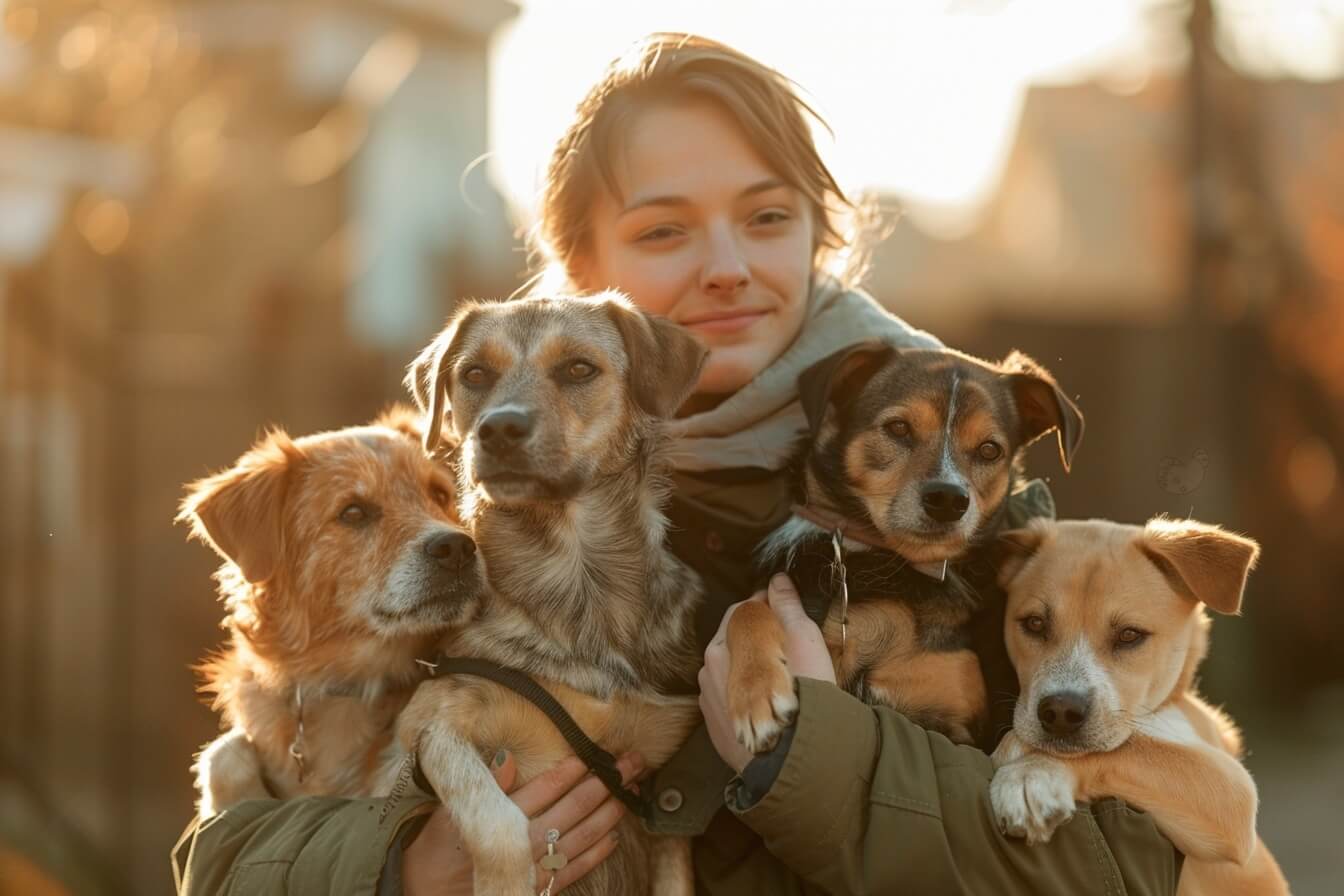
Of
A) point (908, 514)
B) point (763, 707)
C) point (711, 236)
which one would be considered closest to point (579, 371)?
point (711, 236)

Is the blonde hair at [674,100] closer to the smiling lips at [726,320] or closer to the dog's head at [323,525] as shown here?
the smiling lips at [726,320]

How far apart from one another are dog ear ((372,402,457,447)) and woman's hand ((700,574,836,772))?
0.94 metres

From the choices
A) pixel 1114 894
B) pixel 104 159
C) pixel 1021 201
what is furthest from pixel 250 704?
pixel 1021 201

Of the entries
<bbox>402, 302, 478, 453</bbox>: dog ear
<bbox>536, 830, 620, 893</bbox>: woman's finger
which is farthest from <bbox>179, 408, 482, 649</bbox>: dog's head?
<bbox>536, 830, 620, 893</bbox>: woman's finger

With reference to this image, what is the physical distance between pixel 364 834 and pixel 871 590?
1.39 m

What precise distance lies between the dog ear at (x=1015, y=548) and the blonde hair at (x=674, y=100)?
→ 3.54ft

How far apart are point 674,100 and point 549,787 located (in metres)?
1.93

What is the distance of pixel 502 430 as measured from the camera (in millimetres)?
3383

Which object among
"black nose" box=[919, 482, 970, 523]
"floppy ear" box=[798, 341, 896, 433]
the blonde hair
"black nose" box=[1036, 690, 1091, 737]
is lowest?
"black nose" box=[1036, 690, 1091, 737]

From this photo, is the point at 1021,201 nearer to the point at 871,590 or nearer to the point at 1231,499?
the point at 1231,499

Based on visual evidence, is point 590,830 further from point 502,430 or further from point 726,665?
point 502,430

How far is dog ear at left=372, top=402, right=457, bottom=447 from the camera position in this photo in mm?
3889

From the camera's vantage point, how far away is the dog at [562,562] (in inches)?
128

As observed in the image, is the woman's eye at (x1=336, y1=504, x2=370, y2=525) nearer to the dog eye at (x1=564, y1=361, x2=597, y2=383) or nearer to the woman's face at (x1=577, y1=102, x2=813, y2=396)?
the dog eye at (x1=564, y1=361, x2=597, y2=383)
